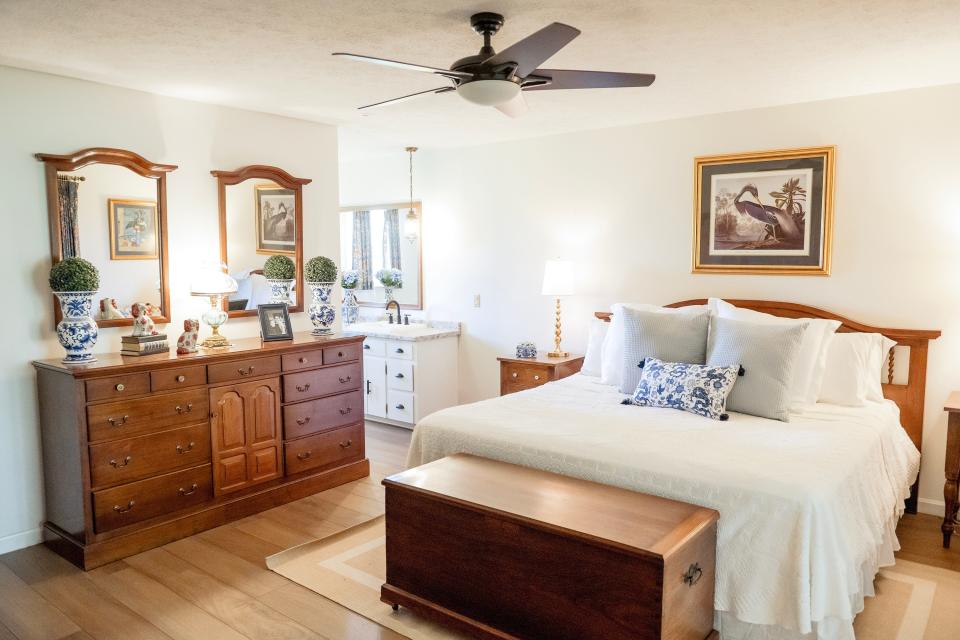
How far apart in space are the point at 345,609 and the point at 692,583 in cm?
145

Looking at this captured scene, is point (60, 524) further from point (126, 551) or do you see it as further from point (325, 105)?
point (325, 105)

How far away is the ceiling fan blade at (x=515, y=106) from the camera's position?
255cm

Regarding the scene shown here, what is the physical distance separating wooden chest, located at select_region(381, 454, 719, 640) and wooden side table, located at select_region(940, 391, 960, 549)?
1.75m

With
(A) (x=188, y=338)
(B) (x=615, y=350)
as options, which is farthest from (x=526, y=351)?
(A) (x=188, y=338)

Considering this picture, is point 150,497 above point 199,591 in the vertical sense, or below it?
above

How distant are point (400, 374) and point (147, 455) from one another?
2405 millimetres

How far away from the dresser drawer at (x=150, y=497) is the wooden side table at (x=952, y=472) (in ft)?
12.6

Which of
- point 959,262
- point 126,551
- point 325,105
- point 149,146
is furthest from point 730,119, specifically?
point 126,551

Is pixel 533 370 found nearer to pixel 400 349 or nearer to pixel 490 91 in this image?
pixel 400 349

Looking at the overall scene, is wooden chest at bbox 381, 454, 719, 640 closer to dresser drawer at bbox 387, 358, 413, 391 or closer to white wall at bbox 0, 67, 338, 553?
white wall at bbox 0, 67, 338, 553

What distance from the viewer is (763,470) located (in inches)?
95.5

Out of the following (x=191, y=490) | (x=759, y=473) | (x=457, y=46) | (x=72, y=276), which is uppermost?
(x=457, y=46)

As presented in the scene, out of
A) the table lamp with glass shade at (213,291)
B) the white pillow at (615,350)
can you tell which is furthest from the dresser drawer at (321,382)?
the white pillow at (615,350)

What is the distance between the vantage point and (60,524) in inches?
131
